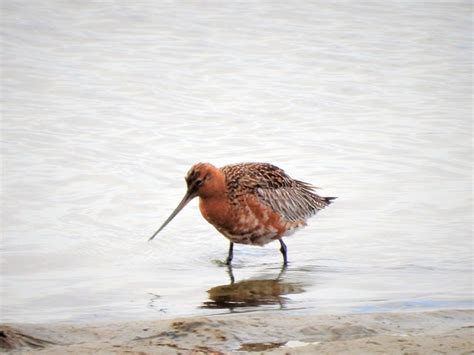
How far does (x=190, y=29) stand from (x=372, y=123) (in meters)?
4.70

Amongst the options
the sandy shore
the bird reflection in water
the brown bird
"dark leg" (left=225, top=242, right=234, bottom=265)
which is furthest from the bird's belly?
the sandy shore

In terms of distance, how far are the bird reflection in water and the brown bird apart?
1.53ft

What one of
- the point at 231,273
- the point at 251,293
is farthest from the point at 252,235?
the point at 251,293

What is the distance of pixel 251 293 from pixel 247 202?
1.13m

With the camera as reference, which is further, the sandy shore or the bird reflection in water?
the bird reflection in water

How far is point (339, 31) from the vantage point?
53.8 ft

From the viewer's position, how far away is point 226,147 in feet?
36.7

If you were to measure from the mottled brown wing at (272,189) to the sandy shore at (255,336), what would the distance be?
2214 millimetres

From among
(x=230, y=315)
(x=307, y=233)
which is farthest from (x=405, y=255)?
(x=230, y=315)

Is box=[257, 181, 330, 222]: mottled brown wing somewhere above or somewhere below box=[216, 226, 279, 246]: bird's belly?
above

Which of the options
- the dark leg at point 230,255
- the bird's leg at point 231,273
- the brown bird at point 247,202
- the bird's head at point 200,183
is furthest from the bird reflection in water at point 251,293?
the bird's head at point 200,183

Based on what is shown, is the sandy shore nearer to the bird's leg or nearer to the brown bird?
the bird's leg

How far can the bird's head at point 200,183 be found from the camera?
25.8ft

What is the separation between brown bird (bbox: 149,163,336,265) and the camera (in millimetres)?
7926
